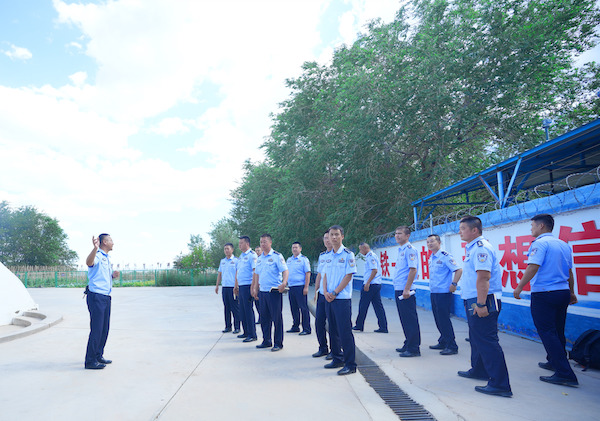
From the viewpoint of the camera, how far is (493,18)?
13.1 m

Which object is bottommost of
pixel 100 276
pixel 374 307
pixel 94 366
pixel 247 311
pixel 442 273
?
pixel 94 366

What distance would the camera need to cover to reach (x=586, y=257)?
565 centimetres

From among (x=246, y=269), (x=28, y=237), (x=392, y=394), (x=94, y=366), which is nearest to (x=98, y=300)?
(x=94, y=366)

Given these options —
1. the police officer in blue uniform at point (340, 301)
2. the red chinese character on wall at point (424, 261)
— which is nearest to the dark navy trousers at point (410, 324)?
the police officer in blue uniform at point (340, 301)

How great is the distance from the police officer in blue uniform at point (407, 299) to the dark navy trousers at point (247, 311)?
103 inches

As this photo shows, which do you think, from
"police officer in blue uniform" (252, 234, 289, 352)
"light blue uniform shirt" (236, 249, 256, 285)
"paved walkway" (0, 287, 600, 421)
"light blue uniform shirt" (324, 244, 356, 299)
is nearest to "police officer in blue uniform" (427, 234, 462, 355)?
"paved walkway" (0, 287, 600, 421)

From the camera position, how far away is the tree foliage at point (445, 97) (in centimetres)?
1303

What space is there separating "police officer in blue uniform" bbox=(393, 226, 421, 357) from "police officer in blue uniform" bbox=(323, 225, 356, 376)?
3.95 ft

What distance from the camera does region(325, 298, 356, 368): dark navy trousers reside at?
16.5 ft

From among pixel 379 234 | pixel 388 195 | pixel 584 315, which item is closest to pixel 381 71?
pixel 388 195

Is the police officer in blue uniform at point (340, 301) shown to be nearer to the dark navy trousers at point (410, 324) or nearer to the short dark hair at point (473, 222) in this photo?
the dark navy trousers at point (410, 324)

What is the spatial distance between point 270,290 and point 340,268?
196cm

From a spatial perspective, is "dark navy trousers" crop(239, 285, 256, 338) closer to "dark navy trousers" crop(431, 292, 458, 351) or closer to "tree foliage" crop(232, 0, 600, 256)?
"dark navy trousers" crop(431, 292, 458, 351)

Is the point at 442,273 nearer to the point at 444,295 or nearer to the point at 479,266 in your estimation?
the point at 444,295
